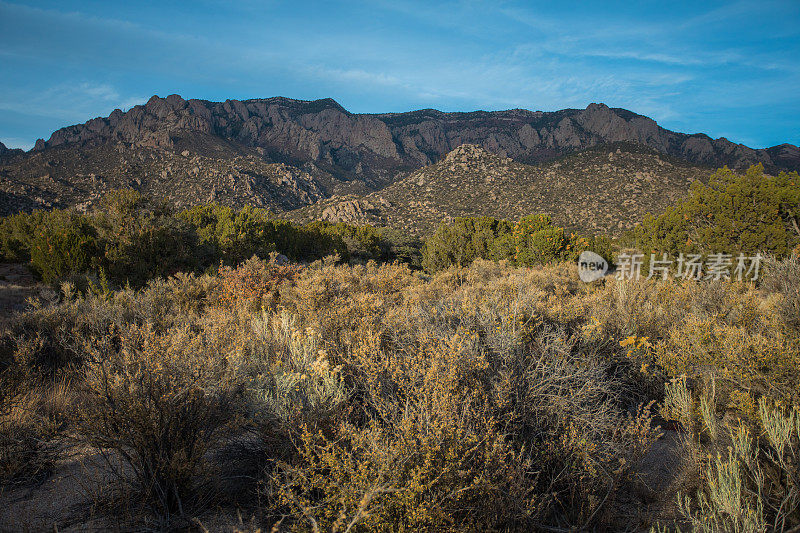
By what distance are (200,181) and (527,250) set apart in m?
59.3

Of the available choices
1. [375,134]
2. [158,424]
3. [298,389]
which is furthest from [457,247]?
[375,134]

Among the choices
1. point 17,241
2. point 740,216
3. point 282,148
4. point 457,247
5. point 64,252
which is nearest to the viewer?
point 64,252

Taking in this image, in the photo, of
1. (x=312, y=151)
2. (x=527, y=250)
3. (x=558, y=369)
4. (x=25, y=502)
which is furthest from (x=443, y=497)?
(x=312, y=151)

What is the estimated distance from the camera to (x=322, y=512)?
2330 millimetres

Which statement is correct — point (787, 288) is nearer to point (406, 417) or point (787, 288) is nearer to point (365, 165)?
point (406, 417)

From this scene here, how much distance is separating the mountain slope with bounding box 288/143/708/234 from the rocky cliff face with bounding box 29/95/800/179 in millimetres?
20668

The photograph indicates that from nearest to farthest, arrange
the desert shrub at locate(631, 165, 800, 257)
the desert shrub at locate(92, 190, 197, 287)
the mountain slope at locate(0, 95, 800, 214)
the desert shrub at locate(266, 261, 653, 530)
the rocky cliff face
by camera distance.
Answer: the desert shrub at locate(266, 261, 653, 530), the desert shrub at locate(92, 190, 197, 287), the desert shrub at locate(631, 165, 800, 257), the mountain slope at locate(0, 95, 800, 214), the rocky cliff face

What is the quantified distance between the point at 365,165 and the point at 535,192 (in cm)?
8135

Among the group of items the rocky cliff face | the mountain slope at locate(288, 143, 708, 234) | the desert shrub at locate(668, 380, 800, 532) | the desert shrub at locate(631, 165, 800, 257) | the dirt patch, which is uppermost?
the rocky cliff face

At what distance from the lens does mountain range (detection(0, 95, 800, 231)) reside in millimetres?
50000

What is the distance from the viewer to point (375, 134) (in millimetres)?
139500

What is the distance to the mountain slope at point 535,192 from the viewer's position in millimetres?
44812

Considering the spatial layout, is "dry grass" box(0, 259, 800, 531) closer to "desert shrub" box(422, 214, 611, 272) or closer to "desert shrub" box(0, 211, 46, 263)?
"desert shrub" box(422, 214, 611, 272)

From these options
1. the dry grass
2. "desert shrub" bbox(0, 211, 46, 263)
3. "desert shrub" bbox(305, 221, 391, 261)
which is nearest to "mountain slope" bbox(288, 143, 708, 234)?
"desert shrub" bbox(305, 221, 391, 261)
